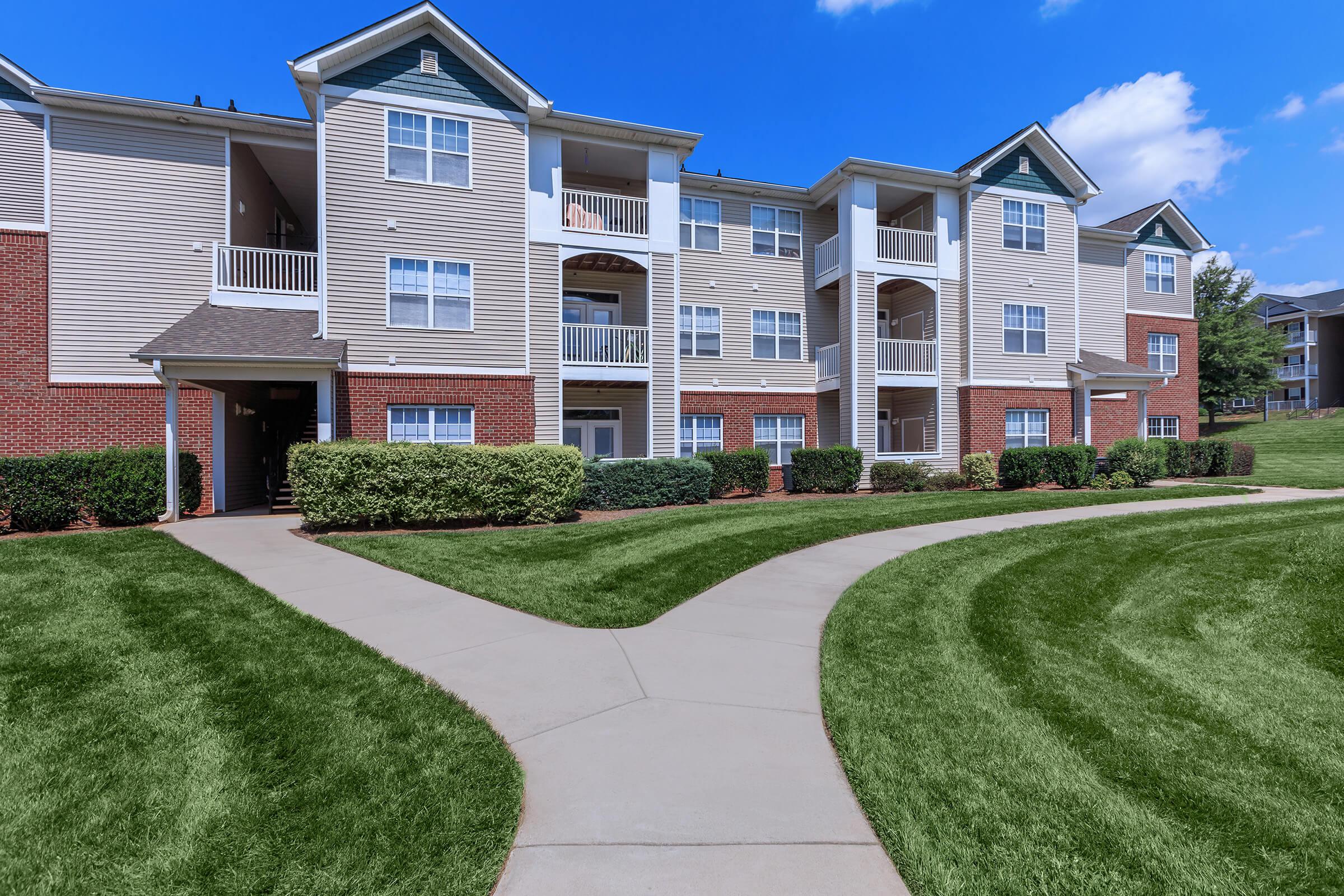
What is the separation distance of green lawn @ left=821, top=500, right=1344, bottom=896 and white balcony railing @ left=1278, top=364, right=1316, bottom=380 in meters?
59.1

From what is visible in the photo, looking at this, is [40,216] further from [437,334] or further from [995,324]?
[995,324]

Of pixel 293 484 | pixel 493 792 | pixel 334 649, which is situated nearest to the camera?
pixel 493 792

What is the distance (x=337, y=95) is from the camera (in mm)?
14062

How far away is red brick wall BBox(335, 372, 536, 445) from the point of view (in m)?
14.0

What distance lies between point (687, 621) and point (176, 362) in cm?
1139

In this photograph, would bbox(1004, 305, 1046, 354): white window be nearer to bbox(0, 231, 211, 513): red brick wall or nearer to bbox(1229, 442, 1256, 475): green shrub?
bbox(1229, 442, 1256, 475): green shrub

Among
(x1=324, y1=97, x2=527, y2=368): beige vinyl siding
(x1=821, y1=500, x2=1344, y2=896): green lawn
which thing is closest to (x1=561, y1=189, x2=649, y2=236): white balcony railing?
(x1=324, y1=97, x2=527, y2=368): beige vinyl siding

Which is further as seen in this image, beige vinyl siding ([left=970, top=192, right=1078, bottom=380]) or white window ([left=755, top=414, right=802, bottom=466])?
beige vinyl siding ([left=970, top=192, right=1078, bottom=380])

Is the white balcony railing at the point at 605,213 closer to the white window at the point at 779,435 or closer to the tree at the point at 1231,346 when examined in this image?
the white window at the point at 779,435

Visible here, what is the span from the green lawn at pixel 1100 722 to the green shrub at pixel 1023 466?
10184 millimetres

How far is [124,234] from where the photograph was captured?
13.7 metres

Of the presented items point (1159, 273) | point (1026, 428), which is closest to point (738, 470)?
point (1026, 428)

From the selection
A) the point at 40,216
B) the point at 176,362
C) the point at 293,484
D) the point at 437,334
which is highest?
the point at 40,216

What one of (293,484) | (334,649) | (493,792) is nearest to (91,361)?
(293,484)
